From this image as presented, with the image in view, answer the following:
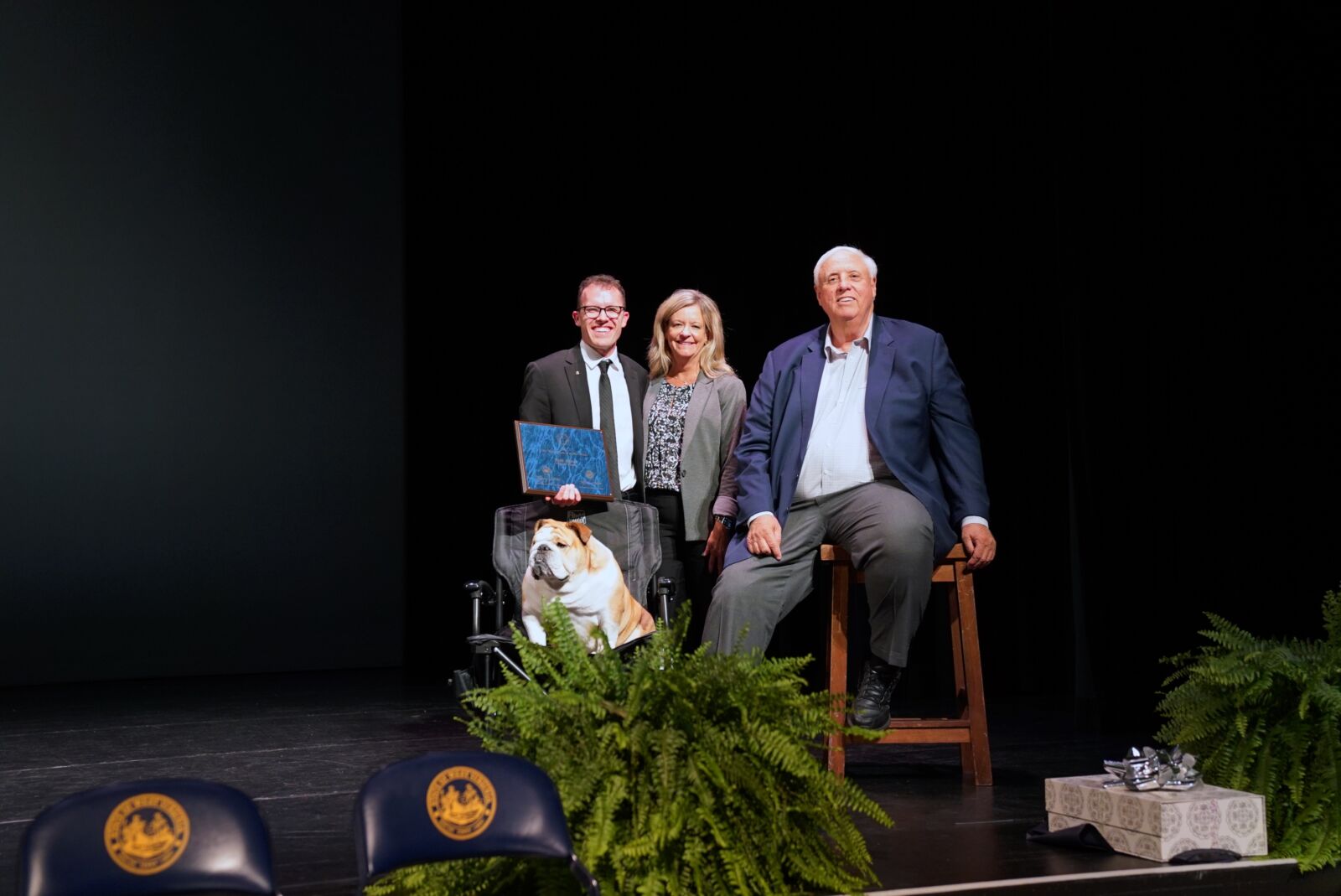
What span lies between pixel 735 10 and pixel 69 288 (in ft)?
12.5

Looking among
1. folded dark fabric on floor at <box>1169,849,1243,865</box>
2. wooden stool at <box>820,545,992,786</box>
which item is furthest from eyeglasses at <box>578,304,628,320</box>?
folded dark fabric on floor at <box>1169,849,1243,865</box>

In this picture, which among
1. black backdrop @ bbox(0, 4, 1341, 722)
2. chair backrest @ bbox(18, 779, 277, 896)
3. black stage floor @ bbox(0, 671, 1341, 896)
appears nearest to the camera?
chair backrest @ bbox(18, 779, 277, 896)

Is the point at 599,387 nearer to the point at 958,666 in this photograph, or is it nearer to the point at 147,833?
the point at 958,666

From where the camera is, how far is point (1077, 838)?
2631 millimetres

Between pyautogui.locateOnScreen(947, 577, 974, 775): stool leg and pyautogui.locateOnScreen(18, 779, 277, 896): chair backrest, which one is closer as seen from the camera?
pyautogui.locateOnScreen(18, 779, 277, 896): chair backrest

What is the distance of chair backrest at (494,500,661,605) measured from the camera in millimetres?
4582

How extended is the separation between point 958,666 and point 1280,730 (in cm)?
105

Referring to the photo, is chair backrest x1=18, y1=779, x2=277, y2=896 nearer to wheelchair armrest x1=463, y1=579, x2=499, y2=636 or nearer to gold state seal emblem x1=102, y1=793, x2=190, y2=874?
gold state seal emblem x1=102, y1=793, x2=190, y2=874

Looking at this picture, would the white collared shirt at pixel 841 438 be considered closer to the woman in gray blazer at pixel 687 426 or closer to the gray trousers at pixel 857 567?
the gray trousers at pixel 857 567

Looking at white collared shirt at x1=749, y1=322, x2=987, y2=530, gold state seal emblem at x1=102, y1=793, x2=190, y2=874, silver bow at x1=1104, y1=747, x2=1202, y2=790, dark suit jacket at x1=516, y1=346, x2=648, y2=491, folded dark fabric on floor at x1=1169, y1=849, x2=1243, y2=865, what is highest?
dark suit jacket at x1=516, y1=346, x2=648, y2=491

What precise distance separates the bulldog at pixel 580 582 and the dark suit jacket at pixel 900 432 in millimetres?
857

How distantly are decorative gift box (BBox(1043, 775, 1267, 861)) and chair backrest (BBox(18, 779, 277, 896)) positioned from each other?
1.71 m

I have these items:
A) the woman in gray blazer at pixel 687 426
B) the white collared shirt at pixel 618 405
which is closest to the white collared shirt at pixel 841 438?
the woman in gray blazer at pixel 687 426

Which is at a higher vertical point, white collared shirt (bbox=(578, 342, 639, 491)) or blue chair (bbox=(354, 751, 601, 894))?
white collared shirt (bbox=(578, 342, 639, 491))
